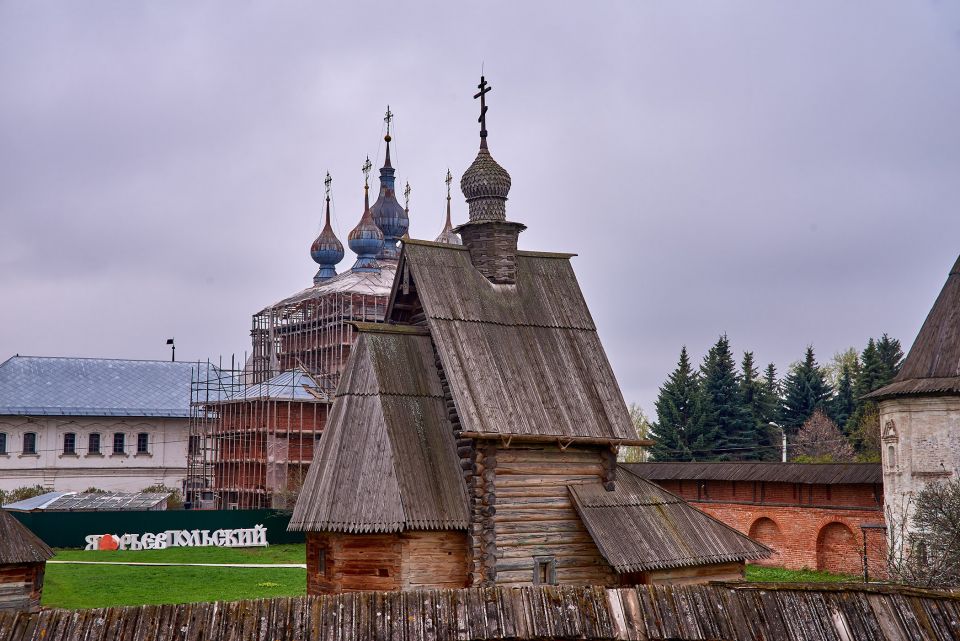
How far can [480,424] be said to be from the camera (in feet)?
60.2

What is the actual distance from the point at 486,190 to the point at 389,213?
3992 cm

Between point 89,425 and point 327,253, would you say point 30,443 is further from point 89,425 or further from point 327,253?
point 327,253

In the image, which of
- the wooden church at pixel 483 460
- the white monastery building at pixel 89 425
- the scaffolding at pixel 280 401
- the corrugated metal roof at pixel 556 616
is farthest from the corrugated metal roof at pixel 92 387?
the corrugated metal roof at pixel 556 616

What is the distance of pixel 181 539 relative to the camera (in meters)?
38.8

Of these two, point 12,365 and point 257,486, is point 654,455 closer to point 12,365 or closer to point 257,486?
point 257,486

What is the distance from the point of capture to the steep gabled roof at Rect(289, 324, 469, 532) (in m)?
17.7

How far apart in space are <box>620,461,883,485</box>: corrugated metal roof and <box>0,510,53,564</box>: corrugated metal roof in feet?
46.8

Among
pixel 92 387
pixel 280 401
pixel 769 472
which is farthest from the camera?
pixel 92 387

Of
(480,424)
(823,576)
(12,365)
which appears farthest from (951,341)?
(12,365)

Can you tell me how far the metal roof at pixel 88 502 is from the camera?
4266 centimetres

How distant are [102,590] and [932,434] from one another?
20989mm

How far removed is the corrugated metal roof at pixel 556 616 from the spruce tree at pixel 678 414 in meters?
41.1

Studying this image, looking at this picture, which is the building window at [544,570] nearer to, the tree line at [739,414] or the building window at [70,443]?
the tree line at [739,414]

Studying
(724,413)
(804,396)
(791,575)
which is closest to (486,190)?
(791,575)
